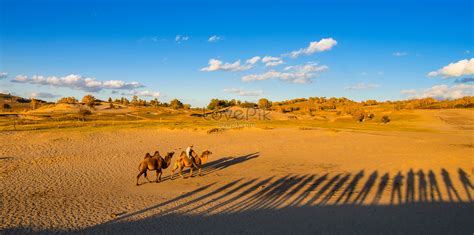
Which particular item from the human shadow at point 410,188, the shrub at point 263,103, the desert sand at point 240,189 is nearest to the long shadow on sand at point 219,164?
the desert sand at point 240,189

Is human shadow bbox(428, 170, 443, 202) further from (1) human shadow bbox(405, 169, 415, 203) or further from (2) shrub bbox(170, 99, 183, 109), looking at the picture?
(2) shrub bbox(170, 99, 183, 109)

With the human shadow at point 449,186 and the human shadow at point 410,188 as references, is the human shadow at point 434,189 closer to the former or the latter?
the human shadow at point 449,186

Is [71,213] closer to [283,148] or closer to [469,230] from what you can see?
[469,230]

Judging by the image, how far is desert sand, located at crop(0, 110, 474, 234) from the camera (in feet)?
30.1

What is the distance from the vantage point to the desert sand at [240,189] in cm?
916

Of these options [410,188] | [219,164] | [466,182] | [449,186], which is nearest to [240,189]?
[219,164]

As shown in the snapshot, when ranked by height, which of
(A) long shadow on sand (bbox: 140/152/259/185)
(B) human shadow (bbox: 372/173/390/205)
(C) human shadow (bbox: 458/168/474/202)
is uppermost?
(C) human shadow (bbox: 458/168/474/202)

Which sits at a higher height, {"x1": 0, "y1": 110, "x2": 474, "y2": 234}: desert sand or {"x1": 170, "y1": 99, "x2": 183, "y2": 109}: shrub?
{"x1": 170, "y1": 99, "x2": 183, "y2": 109}: shrub

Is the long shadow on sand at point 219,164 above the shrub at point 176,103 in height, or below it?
below

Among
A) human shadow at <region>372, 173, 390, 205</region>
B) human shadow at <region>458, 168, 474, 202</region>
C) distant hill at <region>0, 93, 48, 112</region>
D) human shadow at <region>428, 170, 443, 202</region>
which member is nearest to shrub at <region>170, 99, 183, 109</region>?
distant hill at <region>0, 93, 48, 112</region>

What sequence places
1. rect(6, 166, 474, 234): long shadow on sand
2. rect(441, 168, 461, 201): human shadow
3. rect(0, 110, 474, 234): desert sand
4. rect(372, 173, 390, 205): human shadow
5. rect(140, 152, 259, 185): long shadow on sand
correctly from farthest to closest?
rect(140, 152, 259, 185): long shadow on sand → rect(441, 168, 461, 201): human shadow → rect(372, 173, 390, 205): human shadow → rect(0, 110, 474, 234): desert sand → rect(6, 166, 474, 234): long shadow on sand

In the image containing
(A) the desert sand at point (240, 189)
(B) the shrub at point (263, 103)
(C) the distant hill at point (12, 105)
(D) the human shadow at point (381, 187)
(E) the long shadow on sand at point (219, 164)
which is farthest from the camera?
(B) the shrub at point (263, 103)

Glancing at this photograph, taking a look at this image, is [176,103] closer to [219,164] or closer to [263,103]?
[263,103]

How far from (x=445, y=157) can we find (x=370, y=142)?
7.78 metres
